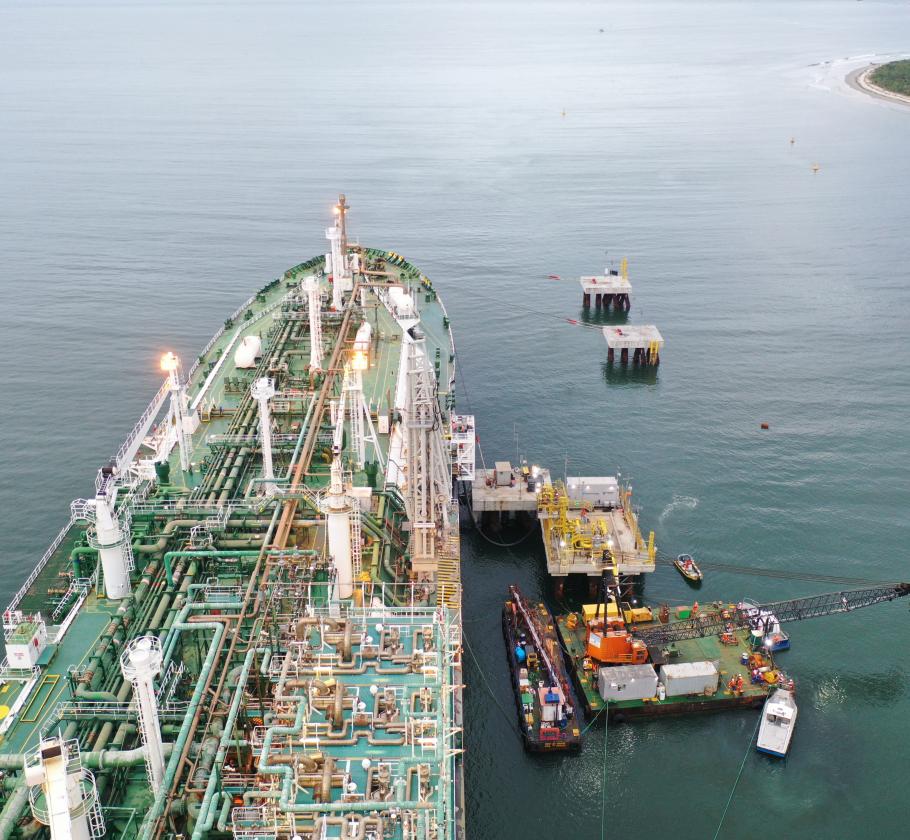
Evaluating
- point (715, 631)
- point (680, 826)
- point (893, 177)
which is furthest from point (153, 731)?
point (893, 177)

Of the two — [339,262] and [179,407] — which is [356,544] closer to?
[179,407]

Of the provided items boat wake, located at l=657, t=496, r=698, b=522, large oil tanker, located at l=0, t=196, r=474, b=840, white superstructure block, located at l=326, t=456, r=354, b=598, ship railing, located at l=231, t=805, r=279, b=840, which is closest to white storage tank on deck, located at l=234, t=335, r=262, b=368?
large oil tanker, located at l=0, t=196, r=474, b=840

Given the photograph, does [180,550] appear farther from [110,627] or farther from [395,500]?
[395,500]

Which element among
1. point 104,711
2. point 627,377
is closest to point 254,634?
point 104,711

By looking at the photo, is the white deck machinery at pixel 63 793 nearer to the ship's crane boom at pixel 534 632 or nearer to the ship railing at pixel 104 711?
the ship railing at pixel 104 711

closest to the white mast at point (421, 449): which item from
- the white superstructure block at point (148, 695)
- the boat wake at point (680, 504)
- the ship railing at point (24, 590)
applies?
the white superstructure block at point (148, 695)

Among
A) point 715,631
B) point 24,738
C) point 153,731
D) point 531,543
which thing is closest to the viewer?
point 153,731
